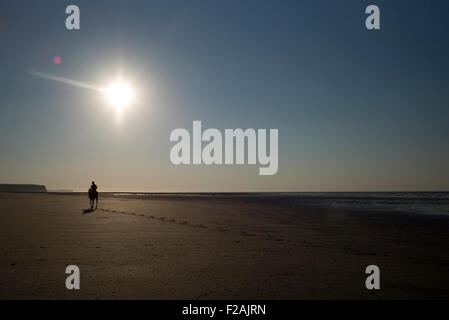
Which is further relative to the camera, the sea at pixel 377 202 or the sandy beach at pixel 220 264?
the sea at pixel 377 202

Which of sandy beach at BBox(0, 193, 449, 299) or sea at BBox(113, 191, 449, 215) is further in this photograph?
sea at BBox(113, 191, 449, 215)

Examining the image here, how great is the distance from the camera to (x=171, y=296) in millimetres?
6629

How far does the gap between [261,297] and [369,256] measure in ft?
17.2

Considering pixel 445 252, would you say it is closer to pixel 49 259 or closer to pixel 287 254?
pixel 287 254

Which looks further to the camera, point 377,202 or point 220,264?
point 377,202

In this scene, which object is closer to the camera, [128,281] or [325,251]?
[128,281]
